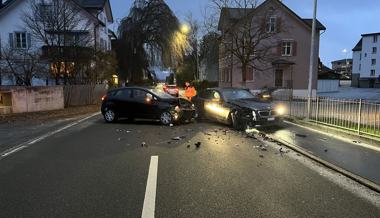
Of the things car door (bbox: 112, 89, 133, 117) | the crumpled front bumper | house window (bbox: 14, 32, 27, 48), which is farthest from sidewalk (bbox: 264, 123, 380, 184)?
house window (bbox: 14, 32, 27, 48)

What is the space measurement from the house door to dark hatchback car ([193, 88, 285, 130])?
104 ft

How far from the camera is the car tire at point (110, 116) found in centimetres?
1705

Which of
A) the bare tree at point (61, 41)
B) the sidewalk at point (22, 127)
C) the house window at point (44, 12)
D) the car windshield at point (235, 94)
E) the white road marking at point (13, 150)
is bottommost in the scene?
the sidewalk at point (22, 127)

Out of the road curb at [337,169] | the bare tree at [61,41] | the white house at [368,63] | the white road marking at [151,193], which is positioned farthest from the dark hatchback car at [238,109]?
the white house at [368,63]

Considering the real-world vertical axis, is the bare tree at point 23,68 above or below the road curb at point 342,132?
above

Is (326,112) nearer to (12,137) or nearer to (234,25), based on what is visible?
(12,137)

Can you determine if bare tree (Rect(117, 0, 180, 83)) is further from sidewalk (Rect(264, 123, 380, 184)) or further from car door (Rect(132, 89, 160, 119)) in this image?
sidewalk (Rect(264, 123, 380, 184))

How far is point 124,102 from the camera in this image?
16859 mm

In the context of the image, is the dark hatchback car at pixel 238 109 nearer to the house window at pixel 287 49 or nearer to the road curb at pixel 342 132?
the road curb at pixel 342 132

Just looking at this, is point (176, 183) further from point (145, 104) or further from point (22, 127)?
point (22, 127)

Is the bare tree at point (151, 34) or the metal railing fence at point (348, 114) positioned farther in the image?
the bare tree at point (151, 34)

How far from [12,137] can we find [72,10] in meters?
20.0

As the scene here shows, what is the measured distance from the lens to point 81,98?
28906 millimetres

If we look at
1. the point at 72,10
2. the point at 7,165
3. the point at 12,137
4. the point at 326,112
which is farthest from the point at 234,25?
the point at 7,165
